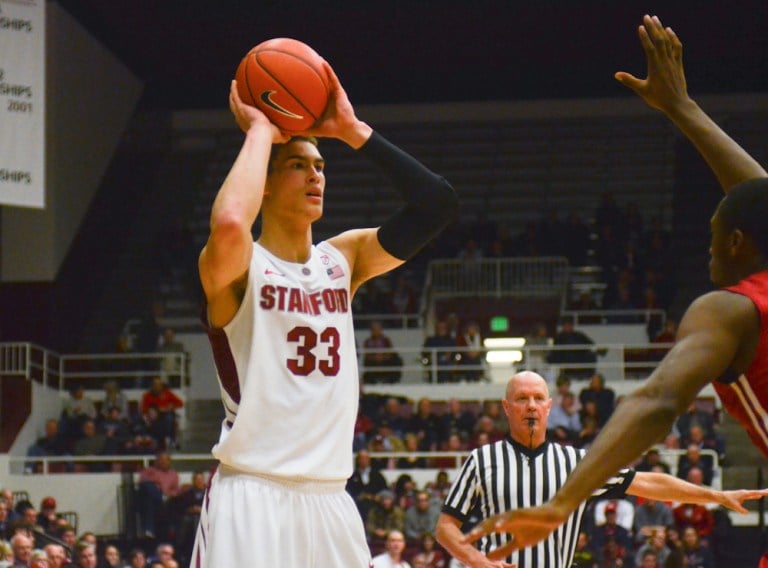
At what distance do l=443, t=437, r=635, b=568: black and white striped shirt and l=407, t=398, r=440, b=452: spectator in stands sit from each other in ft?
40.1

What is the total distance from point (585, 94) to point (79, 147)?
9.90 meters

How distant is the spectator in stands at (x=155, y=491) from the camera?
17766mm

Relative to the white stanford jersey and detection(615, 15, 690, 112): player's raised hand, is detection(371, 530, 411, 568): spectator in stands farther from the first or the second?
detection(615, 15, 690, 112): player's raised hand

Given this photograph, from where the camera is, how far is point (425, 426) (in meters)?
19.2

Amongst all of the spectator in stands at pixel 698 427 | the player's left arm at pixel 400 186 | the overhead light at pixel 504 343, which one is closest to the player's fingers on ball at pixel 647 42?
the player's left arm at pixel 400 186

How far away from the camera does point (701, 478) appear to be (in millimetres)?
16250

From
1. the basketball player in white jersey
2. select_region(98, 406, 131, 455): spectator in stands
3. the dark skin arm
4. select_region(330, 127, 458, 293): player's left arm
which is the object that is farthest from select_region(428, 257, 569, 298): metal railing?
the dark skin arm

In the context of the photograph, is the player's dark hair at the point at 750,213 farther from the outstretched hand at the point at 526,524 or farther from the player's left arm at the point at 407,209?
the player's left arm at the point at 407,209

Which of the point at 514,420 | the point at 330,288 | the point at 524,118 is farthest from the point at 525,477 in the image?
the point at 524,118

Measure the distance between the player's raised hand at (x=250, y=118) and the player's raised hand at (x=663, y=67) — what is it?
1170 millimetres

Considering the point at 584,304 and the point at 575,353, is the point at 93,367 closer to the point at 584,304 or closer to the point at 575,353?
the point at 575,353

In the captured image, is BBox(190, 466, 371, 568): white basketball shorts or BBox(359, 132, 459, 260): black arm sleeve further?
BBox(359, 132, 459, 260): black arm sleeve

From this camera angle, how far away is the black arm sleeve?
495cm

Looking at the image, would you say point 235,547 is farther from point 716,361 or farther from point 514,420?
point 514,420
